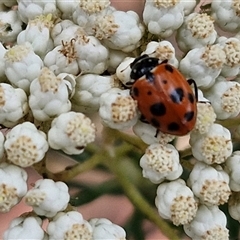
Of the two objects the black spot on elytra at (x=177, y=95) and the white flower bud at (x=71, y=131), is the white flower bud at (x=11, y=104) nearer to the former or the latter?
the white flower bud at (x=71, y=131)

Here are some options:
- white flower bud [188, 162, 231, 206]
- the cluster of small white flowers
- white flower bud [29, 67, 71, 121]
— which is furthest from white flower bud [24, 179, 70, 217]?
white flower bud [188, 162, 231, 206]

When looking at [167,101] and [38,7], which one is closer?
[167,101]

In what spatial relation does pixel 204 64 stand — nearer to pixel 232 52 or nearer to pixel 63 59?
pixel 232 52

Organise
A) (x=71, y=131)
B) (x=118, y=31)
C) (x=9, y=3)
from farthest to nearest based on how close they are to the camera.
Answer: (x=9, y=3)
(x=118, y=31)
(x=71, y=131)

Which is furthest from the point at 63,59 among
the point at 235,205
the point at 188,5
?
the point at 235,205

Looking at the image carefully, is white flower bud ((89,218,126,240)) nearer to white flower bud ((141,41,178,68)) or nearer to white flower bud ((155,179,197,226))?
white flower bud ((155,179,197,226))

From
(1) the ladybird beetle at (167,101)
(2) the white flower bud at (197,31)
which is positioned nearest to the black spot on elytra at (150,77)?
(1) the ladybird beetle at (167,101)
